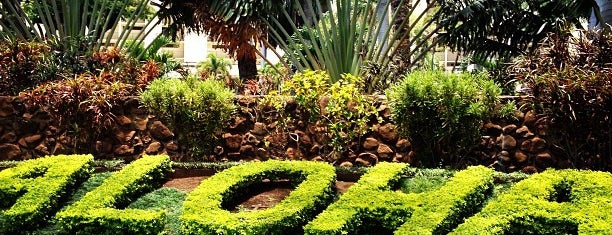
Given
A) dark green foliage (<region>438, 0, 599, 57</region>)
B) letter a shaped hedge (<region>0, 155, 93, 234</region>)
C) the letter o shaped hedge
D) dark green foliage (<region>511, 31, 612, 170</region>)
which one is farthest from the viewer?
dark green foliage (<region>438, 0, 599, 57</region>)

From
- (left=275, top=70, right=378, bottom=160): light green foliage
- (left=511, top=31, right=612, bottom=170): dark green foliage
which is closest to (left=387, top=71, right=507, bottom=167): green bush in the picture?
(left=275, top=70, right=378, bottom=160): light green foliage

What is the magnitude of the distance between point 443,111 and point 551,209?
2.40 meters

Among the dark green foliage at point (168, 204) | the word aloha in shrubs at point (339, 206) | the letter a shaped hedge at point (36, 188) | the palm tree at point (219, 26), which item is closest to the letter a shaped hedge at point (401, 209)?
the word aloha in shrubs at point (339, 206)

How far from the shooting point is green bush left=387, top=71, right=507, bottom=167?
8.23m

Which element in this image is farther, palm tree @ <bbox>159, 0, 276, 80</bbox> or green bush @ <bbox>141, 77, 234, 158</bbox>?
palm tree @ <bbox>159, 0, 276, 80</bbox>

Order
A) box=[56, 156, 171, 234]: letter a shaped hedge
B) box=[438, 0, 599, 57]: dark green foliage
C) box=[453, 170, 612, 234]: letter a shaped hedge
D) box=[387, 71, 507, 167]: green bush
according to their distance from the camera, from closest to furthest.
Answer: box=[453, 170, 612, 234]: letter a shaped hedge
box=[56, 156, 171, 234]: letter a shaped hedge
box=[387, 71, 507, 167]: green bush
box=[438, 0, 599, 57]: dark green foliage

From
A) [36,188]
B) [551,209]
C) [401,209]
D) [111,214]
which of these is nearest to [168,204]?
[111,214]

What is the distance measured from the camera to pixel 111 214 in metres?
6.46

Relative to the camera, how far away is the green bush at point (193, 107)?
900 cm

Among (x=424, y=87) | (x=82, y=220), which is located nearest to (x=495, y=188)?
(x=424, y=87)

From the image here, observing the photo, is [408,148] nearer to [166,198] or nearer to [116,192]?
[166,198]

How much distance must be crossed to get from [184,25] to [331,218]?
32.4 ft

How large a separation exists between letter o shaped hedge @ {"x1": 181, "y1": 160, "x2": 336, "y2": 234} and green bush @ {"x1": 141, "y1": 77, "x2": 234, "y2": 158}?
1.55 meters

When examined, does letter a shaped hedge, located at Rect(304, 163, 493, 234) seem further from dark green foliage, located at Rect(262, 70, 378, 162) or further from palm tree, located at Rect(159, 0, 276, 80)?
palm tree, located at Rect(159, 0, 276, 80)
